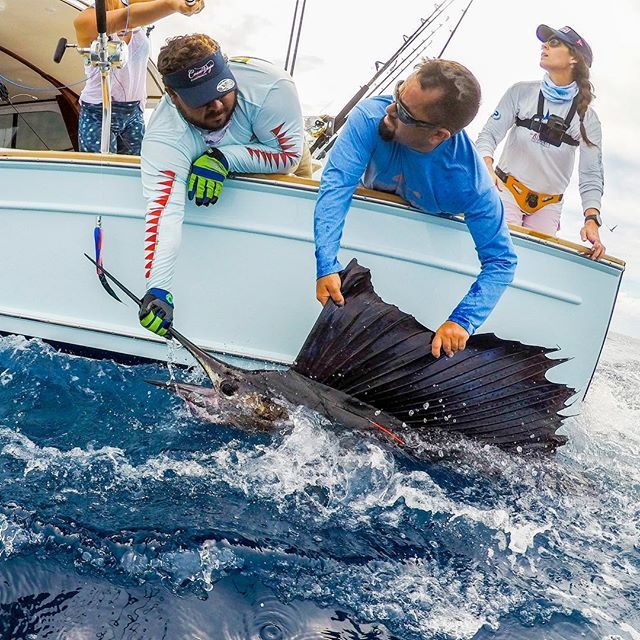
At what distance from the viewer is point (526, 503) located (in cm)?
215

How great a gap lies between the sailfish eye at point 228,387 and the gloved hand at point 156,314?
0.32 metres

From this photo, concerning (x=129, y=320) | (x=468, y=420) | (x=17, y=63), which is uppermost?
(x=17, y=63)

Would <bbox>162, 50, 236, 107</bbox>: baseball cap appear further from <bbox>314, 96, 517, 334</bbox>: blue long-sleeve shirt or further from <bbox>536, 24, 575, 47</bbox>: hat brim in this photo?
<bbox>536, 24, 575, 47</bbox>: hat brim

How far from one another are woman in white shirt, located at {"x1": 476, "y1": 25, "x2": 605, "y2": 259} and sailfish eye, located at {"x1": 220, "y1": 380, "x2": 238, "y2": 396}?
175 centimetres

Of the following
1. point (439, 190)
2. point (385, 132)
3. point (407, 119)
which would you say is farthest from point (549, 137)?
point (407, 119)

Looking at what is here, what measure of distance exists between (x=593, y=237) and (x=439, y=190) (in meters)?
0.84

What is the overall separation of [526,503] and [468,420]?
35 centimetres

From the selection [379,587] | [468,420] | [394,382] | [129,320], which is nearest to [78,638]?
[379,587]

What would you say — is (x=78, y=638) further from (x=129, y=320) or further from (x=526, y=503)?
(x=129, y=320)

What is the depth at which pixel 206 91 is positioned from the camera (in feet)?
7.65

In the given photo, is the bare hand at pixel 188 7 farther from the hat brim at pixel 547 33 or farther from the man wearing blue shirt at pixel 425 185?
the hat brim at pixel 547 33

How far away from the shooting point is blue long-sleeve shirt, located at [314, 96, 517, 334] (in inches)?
91.9

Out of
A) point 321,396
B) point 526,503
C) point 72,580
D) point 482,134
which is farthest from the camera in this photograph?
point 482,134

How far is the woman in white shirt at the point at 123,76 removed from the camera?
284 cm
